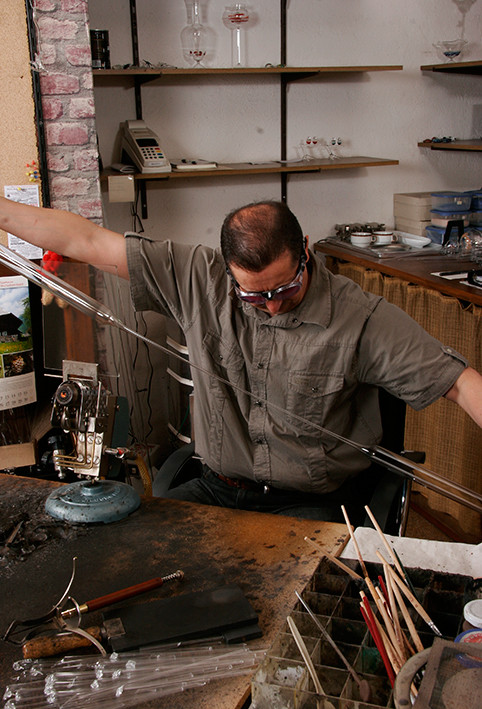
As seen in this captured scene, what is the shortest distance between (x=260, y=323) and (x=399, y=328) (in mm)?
343

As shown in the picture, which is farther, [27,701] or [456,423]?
[456,423]

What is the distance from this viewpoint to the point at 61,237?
198cm

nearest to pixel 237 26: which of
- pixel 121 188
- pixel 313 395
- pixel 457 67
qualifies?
pixel 121 188

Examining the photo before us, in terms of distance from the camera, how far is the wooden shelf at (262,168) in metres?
2.97

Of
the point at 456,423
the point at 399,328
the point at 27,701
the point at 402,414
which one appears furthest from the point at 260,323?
the point at 456,423

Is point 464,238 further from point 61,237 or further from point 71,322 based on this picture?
point 71,322

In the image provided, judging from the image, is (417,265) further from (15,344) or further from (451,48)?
(15,344)

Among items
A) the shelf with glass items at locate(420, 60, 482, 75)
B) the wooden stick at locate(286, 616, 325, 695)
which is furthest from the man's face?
the shelf with glass items at locate(420, 60, 482, 75)

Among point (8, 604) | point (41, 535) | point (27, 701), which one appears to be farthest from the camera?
point (41, 535)

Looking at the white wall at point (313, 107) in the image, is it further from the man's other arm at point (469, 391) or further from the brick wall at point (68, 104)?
the man's other arm at point (469, 391)

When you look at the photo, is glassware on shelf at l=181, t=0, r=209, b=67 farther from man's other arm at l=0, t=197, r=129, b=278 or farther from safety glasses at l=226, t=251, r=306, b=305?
safety glasses at l=226, t=251, r=306, b=305

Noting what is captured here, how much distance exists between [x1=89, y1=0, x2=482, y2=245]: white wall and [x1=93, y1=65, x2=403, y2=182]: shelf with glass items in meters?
0.06

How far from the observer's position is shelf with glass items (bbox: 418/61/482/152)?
339 cm

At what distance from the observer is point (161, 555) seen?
136cm
